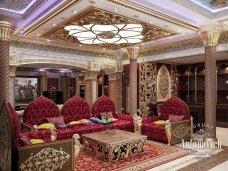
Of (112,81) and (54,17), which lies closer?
(54,17)

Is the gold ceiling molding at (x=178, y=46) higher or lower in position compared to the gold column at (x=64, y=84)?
higher

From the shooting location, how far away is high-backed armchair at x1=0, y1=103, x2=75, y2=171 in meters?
3.45

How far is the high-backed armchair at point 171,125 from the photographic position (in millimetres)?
6176

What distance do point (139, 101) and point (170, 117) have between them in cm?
337

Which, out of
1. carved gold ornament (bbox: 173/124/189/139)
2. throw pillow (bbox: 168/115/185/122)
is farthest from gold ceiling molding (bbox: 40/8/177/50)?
carved gold ornament (bbox: 173/124/189/139)

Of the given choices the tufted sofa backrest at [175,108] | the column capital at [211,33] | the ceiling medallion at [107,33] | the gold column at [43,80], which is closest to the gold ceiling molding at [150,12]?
the column capital at [211,33]

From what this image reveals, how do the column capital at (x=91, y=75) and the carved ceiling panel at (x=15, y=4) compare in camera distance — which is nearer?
the carved ceiling panel at (x=15, y=4)

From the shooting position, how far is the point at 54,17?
5133 millimetres

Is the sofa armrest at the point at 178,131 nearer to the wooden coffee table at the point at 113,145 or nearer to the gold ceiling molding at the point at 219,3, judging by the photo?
→ the wooden coffee table at the point at 113,145

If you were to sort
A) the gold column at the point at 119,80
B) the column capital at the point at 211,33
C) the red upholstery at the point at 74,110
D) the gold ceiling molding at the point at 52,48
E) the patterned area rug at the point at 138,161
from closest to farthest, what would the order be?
the patterned area rug at the point at 138,161 < the column capital at the point at 211,33 < the red upholstery at the point at 74,110 < the gold ceiling molding at the point at 52,48 < the gold column at the point at 119,80

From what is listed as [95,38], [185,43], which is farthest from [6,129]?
[185,43]

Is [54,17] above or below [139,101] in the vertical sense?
above

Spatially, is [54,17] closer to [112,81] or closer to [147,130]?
[147,130]

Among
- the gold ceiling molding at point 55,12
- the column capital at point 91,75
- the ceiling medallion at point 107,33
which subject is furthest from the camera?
the column capital at point 91,75
